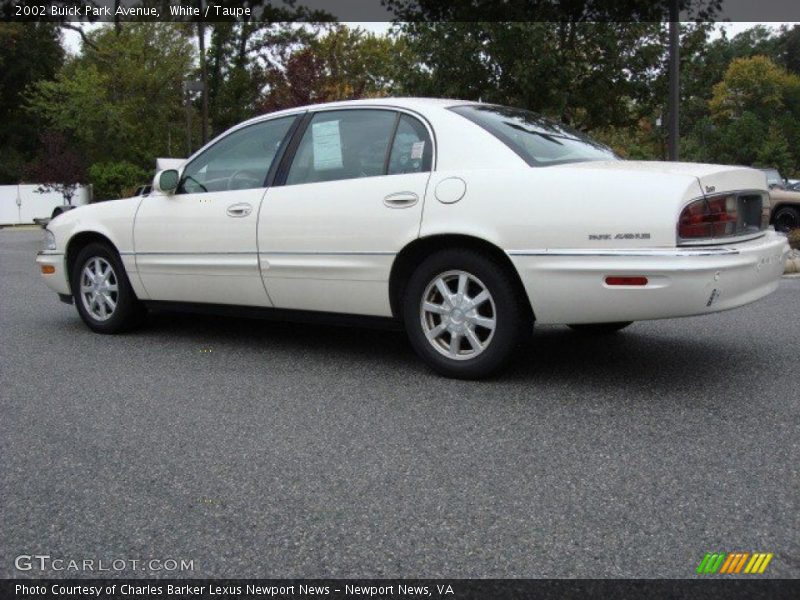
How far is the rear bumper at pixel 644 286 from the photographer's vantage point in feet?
13.2

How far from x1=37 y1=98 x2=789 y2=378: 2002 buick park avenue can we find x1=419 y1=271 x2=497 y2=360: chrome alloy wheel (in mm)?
11

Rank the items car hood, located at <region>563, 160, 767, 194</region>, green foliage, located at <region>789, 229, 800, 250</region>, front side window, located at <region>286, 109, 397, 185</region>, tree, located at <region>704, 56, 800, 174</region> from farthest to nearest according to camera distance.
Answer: tree, located at <region>704, 56, 800, 174</region> → green foliage, located at <region>789, 229, 800, 250</region> → front side window, located at <region>286, 109, 397, 185</region> → car hood, located at <region>563, 160, 767, 194</region>

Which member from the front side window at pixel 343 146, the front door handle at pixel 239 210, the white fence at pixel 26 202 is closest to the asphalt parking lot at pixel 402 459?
the front door handle at pixel 239 210

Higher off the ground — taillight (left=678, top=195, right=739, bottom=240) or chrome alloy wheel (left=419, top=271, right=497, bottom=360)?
taillight (left=678, top=195, right=739, bottom=240)

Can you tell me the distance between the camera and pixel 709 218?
4168 millimetres

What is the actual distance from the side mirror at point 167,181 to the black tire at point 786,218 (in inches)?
521

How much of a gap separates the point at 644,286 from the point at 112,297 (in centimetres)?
403

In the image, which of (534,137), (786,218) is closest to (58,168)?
(786,218)

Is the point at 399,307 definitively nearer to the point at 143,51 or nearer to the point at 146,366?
the point at 146,366

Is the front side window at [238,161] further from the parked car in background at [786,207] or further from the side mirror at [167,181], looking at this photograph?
the parked car in background at [786,207]

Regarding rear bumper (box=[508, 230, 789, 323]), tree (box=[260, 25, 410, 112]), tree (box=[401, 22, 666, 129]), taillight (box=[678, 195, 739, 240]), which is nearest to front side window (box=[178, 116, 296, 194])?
rear bumper (box=[508, 230, 789, 323])

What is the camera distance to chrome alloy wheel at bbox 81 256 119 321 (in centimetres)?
637
